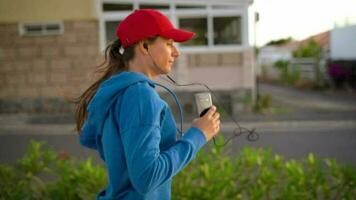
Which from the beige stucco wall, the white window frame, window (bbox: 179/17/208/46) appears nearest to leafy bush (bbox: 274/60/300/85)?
the white window frame

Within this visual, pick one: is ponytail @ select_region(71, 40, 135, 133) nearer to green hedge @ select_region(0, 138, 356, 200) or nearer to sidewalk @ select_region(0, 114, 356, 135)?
green hedge @ select_region(0, 138, 356, 200)

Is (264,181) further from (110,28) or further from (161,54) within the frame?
(110,28)

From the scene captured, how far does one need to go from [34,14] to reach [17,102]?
2410 millimetres

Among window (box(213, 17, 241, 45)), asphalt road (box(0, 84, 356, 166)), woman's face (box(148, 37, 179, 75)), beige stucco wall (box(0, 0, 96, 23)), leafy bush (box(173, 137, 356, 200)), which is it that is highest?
beige stucco wall (box(0, 0, 96, 23))

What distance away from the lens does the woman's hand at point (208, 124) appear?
1830 millimetres

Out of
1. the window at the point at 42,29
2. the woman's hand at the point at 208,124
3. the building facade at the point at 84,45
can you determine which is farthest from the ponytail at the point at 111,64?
the window at the point at 42,29

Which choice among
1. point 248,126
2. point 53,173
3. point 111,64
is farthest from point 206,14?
point 111,64

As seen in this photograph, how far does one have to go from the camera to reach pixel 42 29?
Result: 14.1 meters

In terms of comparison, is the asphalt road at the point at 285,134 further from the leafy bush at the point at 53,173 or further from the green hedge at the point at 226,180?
the green hedge at the point at 226,180

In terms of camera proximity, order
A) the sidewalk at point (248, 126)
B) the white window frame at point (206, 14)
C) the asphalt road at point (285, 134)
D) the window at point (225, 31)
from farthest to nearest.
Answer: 1. the window at point (225, 31)
2. the white window frame at point (206, 14)
3. the sidewalk at point (248, 126)
4. the asphalt road at point (285, 134)

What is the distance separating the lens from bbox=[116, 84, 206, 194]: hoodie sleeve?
1623 mm

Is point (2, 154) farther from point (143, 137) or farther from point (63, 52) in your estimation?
point (143, 137)

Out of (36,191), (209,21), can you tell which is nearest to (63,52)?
(209,21)

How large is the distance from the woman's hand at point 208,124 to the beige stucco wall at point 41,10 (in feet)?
40.7
